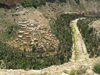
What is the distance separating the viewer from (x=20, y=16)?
30.3 metres

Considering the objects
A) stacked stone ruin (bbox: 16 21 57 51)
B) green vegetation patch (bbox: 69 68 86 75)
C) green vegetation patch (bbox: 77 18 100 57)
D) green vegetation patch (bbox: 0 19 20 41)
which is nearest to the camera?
green vegetation patch (bbox: 69 68 86 75)

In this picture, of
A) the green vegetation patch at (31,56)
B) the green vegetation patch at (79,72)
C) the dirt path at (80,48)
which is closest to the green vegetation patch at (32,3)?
the green vegetation patch at (31,56)

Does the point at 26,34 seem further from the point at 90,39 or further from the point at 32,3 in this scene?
the point at 90,39

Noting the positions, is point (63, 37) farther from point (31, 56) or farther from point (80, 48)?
point (31, 56)

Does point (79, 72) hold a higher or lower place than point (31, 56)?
higher

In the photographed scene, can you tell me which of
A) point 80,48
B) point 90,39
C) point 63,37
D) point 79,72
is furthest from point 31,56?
point 90,39

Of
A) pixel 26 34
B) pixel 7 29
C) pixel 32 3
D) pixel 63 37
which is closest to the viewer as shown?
pixel 26 34

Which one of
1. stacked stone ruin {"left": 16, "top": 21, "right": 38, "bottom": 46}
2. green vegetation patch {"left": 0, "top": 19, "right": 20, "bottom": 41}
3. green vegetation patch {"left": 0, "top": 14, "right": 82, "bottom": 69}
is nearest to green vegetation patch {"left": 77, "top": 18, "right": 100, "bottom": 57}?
green vegetation patch {"left": 0, "top": 14, "right": 82, "bottom": 69}

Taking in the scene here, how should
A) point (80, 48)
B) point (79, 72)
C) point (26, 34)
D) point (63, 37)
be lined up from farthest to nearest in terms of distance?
point (63, 37), point (80, 48), point (26, 34), point (79, 72)

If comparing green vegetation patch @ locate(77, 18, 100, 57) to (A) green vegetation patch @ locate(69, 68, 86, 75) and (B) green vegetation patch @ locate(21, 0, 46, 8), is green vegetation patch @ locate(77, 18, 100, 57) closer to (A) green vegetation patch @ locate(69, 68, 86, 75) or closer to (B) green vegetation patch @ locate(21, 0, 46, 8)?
(B) green vegetation patch @ locate(21, 0, 46, 8)

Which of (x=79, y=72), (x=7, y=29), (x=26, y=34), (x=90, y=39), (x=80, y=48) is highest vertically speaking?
(x=7, y=29)

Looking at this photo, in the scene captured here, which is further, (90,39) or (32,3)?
(32,3)

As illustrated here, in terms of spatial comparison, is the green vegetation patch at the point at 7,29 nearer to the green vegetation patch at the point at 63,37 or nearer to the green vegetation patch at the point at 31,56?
the green vegetation patch at the point at 31,56

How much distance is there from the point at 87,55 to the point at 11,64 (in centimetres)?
1532
